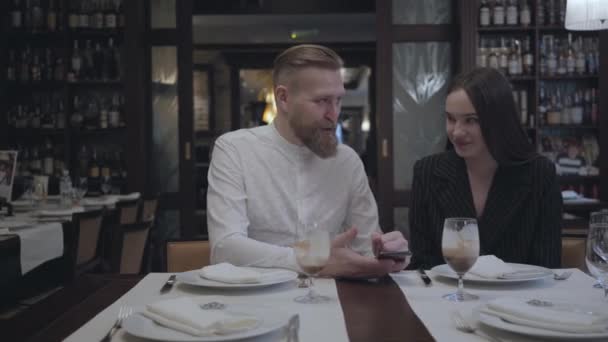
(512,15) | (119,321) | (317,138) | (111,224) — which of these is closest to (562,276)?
(317,138)

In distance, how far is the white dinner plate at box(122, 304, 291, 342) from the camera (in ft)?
3.22

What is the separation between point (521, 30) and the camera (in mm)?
5527

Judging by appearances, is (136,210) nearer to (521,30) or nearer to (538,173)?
(538,173)

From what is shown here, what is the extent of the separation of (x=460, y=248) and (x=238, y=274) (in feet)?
1.53

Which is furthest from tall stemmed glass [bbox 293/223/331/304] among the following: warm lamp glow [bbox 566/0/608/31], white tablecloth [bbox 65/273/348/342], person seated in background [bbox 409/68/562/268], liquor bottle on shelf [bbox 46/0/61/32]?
liquor bottle on shelf [bbox 46/0/61/32]

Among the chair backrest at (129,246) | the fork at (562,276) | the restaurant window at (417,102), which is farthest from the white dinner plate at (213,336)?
the restaurant window at (417,102)

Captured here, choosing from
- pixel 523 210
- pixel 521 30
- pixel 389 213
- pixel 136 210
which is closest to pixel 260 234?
pixel 523 210

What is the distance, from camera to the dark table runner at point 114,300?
1.05m

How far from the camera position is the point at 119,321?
1085 millimetres

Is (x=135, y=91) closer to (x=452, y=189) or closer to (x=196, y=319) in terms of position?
(x=452, y=189)

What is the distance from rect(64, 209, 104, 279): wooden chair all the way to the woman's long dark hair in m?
1.99

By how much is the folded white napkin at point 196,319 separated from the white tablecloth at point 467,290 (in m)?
0.31

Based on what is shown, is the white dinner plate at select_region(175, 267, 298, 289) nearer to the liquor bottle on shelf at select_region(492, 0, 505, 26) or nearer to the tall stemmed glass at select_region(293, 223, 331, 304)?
the tall stemmed glass at select_region(293, 223, 331, 304)

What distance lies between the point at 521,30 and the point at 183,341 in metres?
5.18
